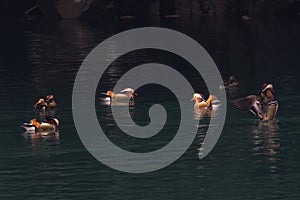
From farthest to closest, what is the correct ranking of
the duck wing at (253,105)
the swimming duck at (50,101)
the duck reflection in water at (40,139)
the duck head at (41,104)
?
the swimming duck at (50,101)
the duck head at (41,104)
the duck wing at (253,105)
the duck reflection in water at (40,139)

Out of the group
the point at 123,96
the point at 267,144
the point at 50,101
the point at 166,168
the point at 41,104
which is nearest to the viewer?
the point at 166,168

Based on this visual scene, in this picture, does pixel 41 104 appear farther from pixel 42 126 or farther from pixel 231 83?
pixel 231 83

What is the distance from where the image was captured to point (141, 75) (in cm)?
5644

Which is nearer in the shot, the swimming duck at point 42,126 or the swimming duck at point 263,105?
the swimming duck at point 42,126

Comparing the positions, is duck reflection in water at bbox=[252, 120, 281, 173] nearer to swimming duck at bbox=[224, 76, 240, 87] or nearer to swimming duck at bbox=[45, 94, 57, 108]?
swimming duck at bbox=[45, 94, 57, 108]

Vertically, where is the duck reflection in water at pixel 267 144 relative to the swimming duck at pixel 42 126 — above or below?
below

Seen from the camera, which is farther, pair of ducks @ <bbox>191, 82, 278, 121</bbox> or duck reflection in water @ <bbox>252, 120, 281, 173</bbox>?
pair of ducks @ <bbox>191, 82, 278, 121</bbox>

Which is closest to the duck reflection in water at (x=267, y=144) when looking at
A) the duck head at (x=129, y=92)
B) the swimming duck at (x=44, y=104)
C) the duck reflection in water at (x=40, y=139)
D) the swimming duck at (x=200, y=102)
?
the swimming duck at (x=200, y=102)

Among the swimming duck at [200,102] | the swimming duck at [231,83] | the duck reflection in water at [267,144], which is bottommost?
the swimming duck at [231,83]

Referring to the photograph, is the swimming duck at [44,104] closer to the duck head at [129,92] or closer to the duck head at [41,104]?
the duck head at [41,104]

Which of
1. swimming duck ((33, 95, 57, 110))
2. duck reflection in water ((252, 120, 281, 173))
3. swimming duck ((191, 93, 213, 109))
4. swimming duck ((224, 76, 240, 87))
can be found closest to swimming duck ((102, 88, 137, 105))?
swimming duck ((33, 95, 57, 110))

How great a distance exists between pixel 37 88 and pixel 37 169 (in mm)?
19837

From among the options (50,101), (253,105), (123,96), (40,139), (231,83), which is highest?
(253,105)

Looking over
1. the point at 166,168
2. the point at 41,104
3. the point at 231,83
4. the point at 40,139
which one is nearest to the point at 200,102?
the point at 41,104
